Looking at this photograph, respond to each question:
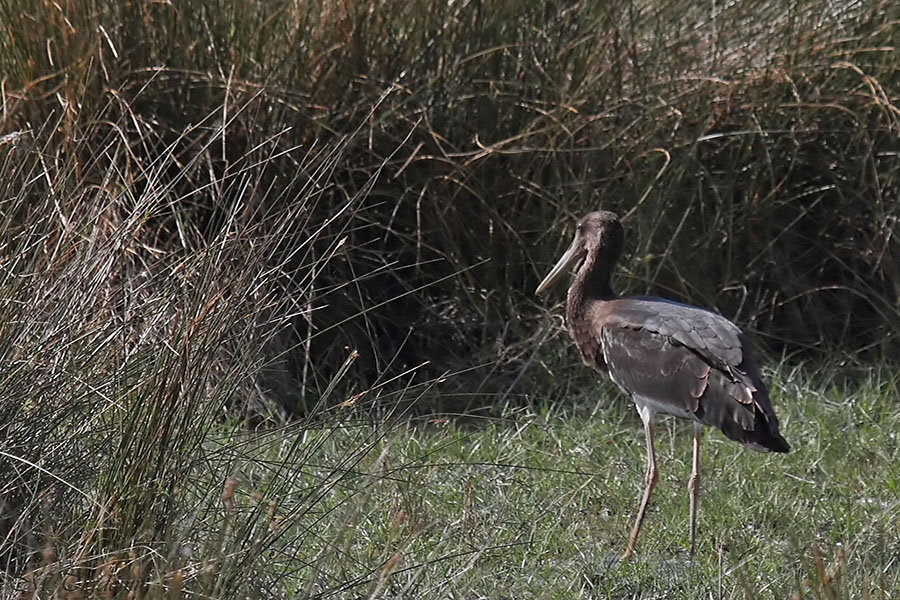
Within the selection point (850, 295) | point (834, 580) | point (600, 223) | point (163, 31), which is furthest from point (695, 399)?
point (163, 31)

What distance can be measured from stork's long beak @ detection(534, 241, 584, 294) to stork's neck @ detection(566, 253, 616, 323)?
0.16 meters

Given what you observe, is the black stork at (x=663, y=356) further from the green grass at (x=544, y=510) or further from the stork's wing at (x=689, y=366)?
the green grass at (x=544, y=510)

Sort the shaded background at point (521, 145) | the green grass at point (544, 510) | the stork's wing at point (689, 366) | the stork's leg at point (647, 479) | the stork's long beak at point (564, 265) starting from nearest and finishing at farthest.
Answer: the green grass at point (544, 510)
the stork's leg at point (647, 479)
the stork's wing at point (689, 366)
the stork's long beak at point (564, 265)
the shaded background at point (521, 145)

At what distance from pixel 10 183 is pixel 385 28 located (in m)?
2.75

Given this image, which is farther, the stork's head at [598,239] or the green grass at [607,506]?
the stork's head at [598,239]

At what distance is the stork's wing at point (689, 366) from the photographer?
14.3ft

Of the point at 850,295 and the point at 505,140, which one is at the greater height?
the point at 505,140

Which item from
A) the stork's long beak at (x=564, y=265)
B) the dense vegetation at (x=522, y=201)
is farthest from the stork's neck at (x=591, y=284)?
the dense vegetation at (x=522, y=201)

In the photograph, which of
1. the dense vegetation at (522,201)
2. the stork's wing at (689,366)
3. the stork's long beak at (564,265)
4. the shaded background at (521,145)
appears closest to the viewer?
the stork's wing at (689,366)

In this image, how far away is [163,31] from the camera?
18.9 ft

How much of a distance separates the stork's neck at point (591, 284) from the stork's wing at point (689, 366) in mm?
204

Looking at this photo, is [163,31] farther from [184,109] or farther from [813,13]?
[813,13]

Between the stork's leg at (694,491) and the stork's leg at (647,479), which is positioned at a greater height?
the stork's leg at (694,491)

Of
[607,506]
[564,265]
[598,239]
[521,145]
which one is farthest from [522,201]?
[607,506]
